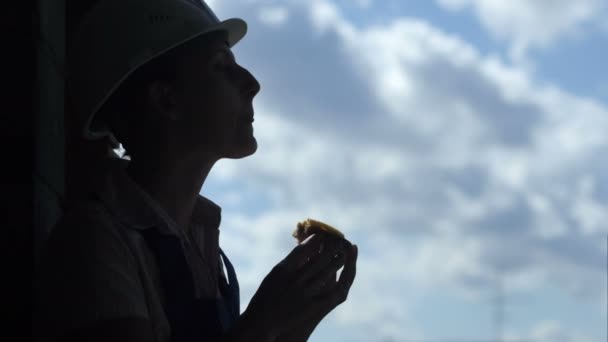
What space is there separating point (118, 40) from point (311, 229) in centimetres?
99

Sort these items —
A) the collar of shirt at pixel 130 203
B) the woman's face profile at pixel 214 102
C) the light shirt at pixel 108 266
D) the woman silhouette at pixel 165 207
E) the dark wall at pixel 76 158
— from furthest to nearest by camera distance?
the dark wall at pixel 76 158 → the woman's face profile at pixel 214 102 → the collar of shirt at pixel 130 203 → the woman silhouette at pixel 165 207 → the light shirt at pixel 108 266

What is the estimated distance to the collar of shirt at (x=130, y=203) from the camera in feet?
11.5

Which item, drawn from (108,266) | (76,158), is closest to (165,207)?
(108,266)

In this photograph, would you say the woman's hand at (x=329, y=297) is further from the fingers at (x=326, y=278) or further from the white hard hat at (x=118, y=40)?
the white hard hat at (x=118, y=40)

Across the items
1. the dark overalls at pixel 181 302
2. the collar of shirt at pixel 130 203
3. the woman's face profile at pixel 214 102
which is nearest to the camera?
the dark overalls at pixel 181 302

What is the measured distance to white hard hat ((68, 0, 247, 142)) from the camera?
3.66 metres

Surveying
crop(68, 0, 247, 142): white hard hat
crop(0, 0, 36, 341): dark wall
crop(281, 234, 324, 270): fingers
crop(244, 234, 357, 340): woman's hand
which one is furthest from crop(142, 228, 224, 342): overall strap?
crop(68, 0, 247, 142): white hard hat

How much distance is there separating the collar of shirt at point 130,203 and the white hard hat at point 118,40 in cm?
25

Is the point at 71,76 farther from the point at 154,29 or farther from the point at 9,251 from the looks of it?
the point at 9,251

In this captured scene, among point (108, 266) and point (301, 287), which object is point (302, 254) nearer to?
point (301, 287)

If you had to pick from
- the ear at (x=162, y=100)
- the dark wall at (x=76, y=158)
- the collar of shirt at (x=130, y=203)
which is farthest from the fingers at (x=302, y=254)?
the dark wall at (x=76, y=158)

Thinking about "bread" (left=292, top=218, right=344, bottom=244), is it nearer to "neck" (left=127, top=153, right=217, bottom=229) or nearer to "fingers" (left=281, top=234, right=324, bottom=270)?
"fingers" (left=281, top=234, right=324, bottom=270)

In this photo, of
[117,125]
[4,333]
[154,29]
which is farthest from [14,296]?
[154,29]

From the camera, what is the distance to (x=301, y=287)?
3318 mm
